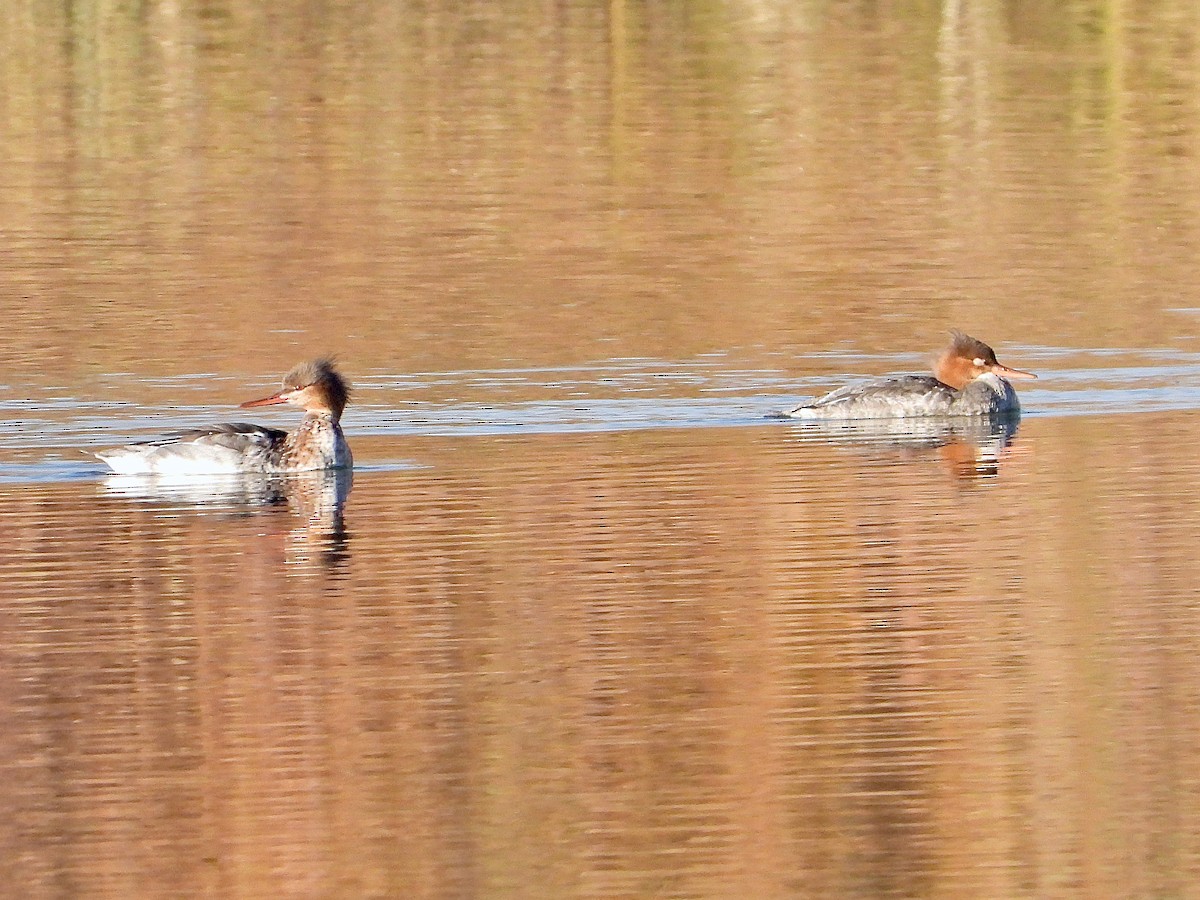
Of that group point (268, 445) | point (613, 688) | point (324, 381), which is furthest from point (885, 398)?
point (613, 688)

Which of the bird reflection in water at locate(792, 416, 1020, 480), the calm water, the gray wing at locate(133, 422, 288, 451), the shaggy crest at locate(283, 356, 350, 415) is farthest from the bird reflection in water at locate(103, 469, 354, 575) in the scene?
the bird reflection in water at locate(792, 416, 1020, 480)

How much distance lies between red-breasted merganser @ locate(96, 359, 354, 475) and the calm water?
17 cm

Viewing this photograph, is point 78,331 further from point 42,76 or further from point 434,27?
point 434,27

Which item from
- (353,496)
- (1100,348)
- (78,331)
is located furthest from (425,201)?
(353,496)

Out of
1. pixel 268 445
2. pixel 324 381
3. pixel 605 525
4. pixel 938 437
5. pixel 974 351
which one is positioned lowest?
pixel 938 437

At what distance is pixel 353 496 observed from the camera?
15523mm

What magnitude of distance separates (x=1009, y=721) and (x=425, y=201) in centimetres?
1961

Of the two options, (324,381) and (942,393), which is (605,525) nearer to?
(324,381)

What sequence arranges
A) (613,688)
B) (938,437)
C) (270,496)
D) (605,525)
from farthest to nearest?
1. (938,437)
2. (270,496)
3. (605,525)
4. (613,688)

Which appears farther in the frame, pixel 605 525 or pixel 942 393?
pixel 942 393

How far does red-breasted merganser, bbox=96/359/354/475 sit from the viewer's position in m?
16.2

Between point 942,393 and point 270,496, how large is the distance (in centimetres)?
491

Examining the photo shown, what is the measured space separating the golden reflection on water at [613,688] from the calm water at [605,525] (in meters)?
0.03

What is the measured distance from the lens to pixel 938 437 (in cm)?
1806
